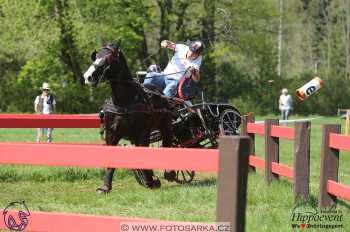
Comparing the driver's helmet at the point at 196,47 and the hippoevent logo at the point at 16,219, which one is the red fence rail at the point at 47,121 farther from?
the hippoevent logo at the point at 16,219

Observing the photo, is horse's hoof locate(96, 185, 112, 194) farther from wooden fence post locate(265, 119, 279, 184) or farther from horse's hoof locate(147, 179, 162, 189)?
wooden fence post locate(265, 119, 279, 184)

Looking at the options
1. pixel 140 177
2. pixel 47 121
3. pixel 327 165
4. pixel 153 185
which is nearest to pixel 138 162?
pixel 327 165

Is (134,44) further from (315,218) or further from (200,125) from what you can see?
(315,218)

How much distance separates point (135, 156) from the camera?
456cm

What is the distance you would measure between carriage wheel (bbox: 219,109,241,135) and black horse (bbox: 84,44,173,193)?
5.43 feet

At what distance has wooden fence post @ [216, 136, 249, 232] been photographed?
413 centimetres

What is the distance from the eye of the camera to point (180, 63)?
1185 centimetres

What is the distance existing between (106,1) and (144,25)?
2611 millimetres

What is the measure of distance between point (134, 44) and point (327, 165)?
3401 cm

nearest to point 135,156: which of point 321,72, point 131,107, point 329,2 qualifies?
point 131,107

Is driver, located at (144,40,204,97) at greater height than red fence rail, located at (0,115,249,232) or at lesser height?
greater

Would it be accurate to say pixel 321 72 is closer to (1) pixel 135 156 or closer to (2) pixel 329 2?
(2) pixel 329 2

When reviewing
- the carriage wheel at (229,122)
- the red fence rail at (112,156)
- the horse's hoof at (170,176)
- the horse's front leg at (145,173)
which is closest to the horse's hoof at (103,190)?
the horse's front leg at (145,173)

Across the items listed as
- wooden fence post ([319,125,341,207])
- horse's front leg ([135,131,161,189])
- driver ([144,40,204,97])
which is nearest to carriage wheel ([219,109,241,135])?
driver ([144,40,204,97])
